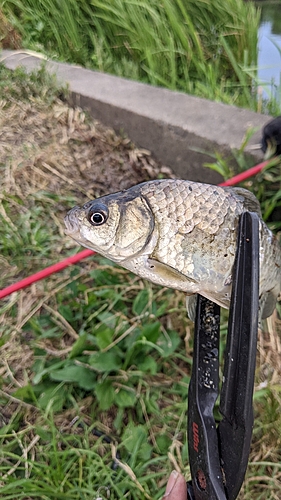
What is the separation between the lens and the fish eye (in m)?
0.88

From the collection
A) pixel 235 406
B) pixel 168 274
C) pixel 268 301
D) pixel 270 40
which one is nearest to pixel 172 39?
pixel 270 40

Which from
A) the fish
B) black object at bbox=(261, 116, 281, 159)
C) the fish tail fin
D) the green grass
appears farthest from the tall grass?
the fish

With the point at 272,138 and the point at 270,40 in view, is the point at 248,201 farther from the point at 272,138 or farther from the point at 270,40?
the point at 270,40

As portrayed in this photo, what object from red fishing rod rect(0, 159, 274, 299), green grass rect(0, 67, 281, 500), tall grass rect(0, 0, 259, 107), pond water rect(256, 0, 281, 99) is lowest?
green grass rect(0, 67, 281, 500)

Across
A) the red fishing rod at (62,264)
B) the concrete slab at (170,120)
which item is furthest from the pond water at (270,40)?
the red fishing rod at (62,264)

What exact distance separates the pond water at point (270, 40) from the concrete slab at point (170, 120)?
1.45ft

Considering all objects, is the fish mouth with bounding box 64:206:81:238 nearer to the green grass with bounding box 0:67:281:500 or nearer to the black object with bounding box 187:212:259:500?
the black object with bounding box 187:212:259:500

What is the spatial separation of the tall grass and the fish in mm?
1667

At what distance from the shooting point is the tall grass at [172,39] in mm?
2670

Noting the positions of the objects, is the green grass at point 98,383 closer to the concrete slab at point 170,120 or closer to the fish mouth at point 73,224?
the concrete slab at point 170,120

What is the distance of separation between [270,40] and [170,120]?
1213mm

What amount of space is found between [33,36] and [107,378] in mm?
3038

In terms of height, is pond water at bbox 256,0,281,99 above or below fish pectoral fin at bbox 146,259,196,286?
above

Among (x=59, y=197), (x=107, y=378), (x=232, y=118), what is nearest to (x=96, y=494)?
(x=107, y=378)
